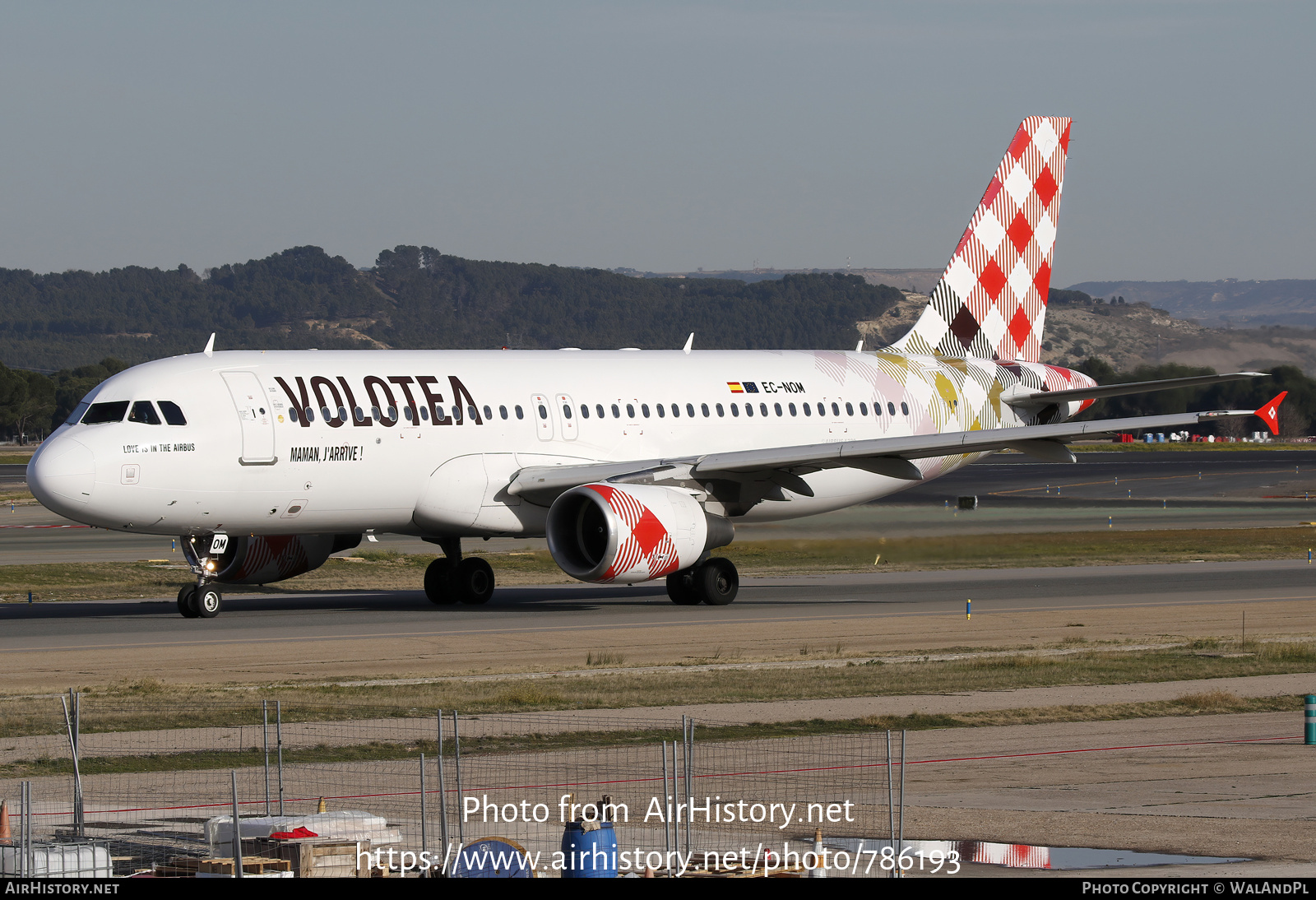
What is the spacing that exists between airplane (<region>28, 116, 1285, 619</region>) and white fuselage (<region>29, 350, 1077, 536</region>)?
4 centimetres

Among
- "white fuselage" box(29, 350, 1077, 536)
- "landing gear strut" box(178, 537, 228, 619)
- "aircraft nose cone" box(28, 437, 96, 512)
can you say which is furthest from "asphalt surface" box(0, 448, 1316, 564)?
"aircraft nose cone" box(28, 437, 96, 512)

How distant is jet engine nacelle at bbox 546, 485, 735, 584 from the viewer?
28938 millimetres

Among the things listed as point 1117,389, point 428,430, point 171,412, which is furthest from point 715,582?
point 171,412

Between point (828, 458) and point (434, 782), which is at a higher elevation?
point (828, 458)

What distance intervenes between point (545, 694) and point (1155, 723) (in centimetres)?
711

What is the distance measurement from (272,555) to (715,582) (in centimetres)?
836

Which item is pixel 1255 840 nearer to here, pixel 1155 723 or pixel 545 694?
pixel 1155 723

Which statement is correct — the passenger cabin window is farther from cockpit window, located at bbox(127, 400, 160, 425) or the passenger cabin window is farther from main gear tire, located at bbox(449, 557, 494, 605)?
main gear tire, located at bbox(449, 557, 494, 605)

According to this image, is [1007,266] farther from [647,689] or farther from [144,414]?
[647,689]

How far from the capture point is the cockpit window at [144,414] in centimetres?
2788

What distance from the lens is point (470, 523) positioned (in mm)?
30938

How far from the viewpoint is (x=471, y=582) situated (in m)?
33.4

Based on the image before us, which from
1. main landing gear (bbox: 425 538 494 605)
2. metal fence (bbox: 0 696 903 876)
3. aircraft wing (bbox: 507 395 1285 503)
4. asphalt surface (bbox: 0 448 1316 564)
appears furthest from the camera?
asphalt surface (bbox: 0 448 1316 564)

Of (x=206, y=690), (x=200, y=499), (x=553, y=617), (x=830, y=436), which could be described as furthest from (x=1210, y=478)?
(x=206, y=690)
